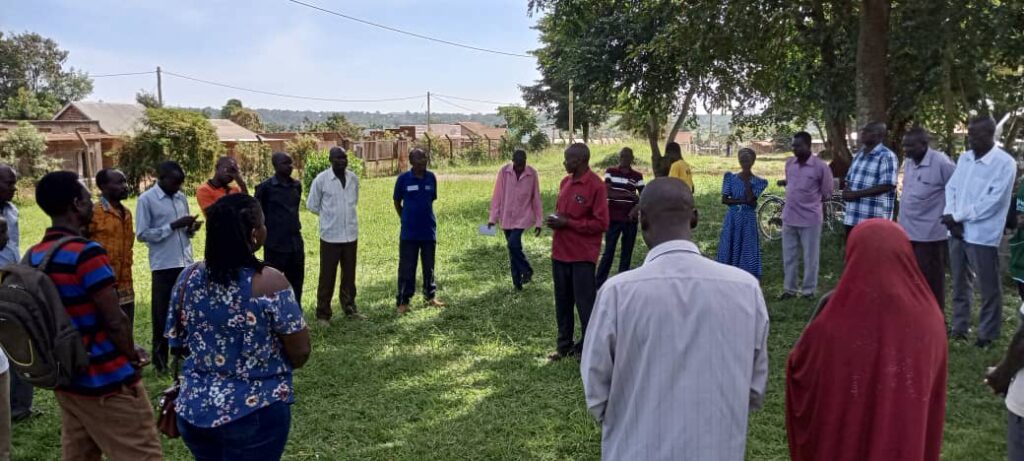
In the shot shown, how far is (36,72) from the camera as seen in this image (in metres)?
57.2

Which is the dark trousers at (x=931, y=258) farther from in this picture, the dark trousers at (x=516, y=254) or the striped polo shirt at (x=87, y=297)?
the striped polo shirt at (x=87, y=297)

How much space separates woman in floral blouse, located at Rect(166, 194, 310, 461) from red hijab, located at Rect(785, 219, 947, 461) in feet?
6.44

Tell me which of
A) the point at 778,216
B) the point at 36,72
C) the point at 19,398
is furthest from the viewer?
the point at 36,72

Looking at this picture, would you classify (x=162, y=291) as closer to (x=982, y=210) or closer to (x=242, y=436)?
(x=242, y=436)

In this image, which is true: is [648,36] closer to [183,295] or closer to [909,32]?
[909,32]

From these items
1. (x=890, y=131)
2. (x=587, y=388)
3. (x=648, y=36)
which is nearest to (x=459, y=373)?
(x=587, y=388)

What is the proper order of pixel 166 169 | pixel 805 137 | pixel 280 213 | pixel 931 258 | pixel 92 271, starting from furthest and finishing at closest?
pixel 805 137 < pixel 280 213 < pixel 931 258 < pixel 166 169 < pixel 92 271

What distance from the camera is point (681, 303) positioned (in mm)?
2287

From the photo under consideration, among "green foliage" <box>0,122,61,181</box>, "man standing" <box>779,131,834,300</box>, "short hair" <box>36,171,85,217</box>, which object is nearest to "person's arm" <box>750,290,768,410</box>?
"short hair" <box>36,171,85,217</box>

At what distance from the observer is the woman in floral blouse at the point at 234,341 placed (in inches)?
106

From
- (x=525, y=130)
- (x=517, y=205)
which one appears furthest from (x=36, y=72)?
Result: (x=517, y=205)

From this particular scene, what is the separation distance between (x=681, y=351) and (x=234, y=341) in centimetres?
162

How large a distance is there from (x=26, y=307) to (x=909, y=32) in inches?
357

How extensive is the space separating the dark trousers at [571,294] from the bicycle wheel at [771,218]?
680 centimetres
